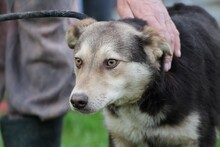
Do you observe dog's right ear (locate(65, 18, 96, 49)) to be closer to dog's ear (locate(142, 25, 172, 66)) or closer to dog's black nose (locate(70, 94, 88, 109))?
dog's ear (locate(142, 25, 172, 66))

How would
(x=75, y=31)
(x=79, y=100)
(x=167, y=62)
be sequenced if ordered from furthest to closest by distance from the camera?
(x=75, y=31)
(x=167, y=62)
(x=79, y=100)

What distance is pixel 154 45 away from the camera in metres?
3.39

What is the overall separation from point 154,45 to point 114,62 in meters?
0.20

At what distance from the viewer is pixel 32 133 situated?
4133 mm

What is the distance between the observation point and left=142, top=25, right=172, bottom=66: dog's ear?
3354mm

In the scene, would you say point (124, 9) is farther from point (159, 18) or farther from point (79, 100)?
point (79, 100)

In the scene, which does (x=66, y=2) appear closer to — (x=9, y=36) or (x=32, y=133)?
(x=9, y=36)

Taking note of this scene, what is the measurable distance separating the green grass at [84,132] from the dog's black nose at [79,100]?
1836 mm

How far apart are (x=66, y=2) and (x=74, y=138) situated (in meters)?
1.66

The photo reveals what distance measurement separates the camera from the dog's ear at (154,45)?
3.35m

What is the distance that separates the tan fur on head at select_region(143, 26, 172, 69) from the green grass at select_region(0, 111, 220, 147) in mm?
1697

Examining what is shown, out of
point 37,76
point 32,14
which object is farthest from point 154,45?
point 37,76

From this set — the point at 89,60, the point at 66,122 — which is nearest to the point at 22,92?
the point at 89,60

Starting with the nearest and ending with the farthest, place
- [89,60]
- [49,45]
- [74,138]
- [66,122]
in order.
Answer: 1. [89,60]
2. [49,45]
3. [74,138]
4. [66,122]
